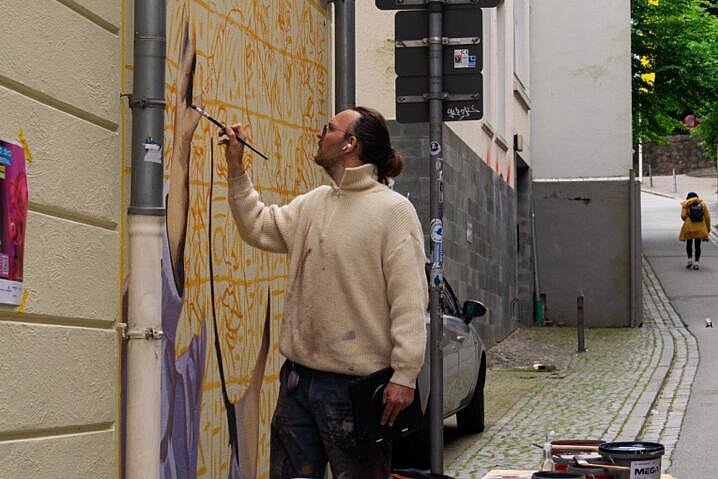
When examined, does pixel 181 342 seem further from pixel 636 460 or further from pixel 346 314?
pixel 636 460

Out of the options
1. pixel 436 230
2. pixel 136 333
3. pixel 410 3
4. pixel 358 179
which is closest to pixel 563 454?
pixel 358 179

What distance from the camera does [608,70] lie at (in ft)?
87.2

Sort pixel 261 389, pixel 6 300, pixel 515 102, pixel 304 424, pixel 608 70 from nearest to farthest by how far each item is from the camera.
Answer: pixel 6 300 < pixel 304 424 < pixel 261 389 < pixel 515 102 < pixel 608 70

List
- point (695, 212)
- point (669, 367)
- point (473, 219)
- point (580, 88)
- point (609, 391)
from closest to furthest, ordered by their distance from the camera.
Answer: point (609, 391) < point (669, 367) < point (473, 219) < point (580, 88) < point (695, 212)

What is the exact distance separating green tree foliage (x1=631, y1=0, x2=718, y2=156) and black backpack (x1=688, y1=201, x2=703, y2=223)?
4.07 m

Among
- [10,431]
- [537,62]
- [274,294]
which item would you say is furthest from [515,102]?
[10,431]

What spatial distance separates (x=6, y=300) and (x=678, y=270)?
28.2m

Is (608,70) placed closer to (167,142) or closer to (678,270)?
(678,270)

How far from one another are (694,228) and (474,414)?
780 inches

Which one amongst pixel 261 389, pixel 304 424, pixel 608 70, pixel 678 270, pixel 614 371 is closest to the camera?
pixel 304 424

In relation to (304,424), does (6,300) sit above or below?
above

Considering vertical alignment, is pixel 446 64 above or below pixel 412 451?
above

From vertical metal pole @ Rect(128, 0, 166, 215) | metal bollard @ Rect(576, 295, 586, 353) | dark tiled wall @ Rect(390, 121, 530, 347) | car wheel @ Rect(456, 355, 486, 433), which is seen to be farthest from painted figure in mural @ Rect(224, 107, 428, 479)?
metal bollard @ Rect(576, 295, 586, 353)

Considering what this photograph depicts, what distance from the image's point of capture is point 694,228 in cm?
3114
